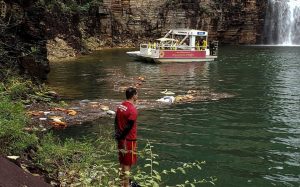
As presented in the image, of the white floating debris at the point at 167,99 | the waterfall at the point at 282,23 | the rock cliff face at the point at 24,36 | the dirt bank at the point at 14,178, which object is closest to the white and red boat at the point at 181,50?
the rock cliff face at the point at 24,36

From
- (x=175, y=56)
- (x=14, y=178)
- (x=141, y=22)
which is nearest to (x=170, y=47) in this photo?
(x=175, y=56)

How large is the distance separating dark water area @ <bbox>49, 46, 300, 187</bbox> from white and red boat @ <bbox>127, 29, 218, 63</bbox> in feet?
14.9

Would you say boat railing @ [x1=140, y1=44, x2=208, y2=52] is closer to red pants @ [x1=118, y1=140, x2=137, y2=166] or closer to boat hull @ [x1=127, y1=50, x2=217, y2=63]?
boat hull @ [x1=127, y1=50, x2=217, y2=63]

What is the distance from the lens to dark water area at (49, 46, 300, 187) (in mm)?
10633

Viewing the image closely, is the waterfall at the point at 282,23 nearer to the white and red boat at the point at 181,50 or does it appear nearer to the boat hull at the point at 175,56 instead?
the white and red boat at the point at 181,50

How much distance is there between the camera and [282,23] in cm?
6069

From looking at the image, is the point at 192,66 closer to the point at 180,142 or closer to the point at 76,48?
the point at 76,48

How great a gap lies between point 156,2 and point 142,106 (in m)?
39.6

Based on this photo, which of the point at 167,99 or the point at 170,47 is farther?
the point at 170,47

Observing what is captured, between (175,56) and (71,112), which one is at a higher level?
(175,56)

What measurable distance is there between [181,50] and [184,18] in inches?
Result: 789

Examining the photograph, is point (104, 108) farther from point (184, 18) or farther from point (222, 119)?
point (184, 18)

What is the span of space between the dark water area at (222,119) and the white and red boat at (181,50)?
4.54 m

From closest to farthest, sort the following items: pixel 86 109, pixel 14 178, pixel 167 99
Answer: pixel 14 178
pixel 86 109
pixel 167 99
